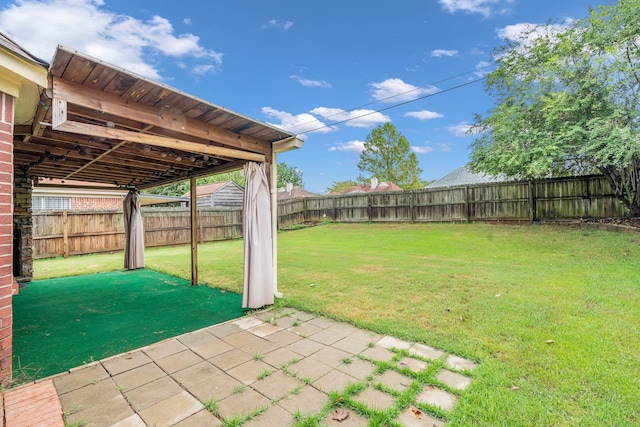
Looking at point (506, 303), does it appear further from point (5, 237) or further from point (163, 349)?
point (5, 237)

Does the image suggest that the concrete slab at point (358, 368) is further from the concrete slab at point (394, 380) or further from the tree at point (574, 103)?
the tree at point (574, 103)

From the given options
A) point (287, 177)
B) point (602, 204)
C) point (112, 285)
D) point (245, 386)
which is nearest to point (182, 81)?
point (112, 285)

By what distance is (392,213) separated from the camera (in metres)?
14.0

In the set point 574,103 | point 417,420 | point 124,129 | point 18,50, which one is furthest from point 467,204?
point 18,50

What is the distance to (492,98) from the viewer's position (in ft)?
36.4

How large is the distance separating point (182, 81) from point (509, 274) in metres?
14.1

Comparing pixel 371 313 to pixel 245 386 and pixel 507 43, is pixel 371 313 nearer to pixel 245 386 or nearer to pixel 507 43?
pixel 245 386

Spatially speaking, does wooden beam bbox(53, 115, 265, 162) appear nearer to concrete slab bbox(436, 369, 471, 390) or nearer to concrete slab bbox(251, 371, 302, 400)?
concrete slab bbox(251, 371, 302, 400)

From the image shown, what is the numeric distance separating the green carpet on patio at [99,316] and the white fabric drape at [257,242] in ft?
1.23

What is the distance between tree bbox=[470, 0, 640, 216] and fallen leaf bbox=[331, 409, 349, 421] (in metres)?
9.28

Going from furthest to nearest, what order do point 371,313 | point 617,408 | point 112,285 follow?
point 112,285 < point 371,313 < point 617,408

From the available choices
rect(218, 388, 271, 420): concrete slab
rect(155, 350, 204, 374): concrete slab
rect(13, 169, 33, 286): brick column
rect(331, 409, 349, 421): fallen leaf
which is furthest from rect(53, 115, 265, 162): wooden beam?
rect(13, 169, 33, 286): brick column

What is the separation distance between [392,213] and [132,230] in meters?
10.7

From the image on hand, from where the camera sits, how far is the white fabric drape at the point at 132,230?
707 cm
